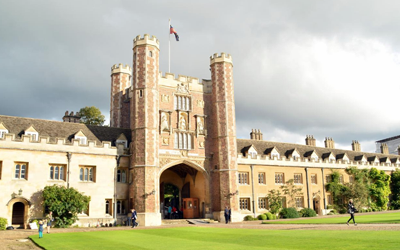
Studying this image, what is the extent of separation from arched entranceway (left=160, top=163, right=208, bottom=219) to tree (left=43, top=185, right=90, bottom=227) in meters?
9.91

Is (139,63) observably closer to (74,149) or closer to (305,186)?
(74,149)

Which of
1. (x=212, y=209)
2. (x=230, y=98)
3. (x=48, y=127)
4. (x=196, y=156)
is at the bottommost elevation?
(x=212, y=209)

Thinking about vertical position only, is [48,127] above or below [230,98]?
below

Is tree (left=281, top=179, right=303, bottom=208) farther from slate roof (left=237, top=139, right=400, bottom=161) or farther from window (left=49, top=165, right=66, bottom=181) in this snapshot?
window (left=49, top=165, right=66, bottom=181)

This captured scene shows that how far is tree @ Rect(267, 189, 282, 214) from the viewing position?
37.3 metres

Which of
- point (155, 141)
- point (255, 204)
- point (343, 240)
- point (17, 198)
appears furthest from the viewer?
point (255, 204)

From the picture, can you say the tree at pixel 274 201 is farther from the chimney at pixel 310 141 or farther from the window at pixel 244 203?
the chimney at pixel 310 141

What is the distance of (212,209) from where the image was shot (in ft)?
112

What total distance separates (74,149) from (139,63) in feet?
31.0

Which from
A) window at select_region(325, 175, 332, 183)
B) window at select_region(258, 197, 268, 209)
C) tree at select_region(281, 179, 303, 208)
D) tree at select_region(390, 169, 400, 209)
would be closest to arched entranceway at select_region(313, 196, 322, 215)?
window at select_region(325, 175, 332, 183)

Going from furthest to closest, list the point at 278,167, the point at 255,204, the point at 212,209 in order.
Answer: the point at 278,167, the point at 255,204, the point at 212,209

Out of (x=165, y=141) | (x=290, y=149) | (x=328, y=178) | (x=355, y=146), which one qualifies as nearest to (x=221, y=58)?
(x=165, y=141)

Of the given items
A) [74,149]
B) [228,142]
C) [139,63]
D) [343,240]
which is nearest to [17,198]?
[74,149]

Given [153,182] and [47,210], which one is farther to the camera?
[153,182]
